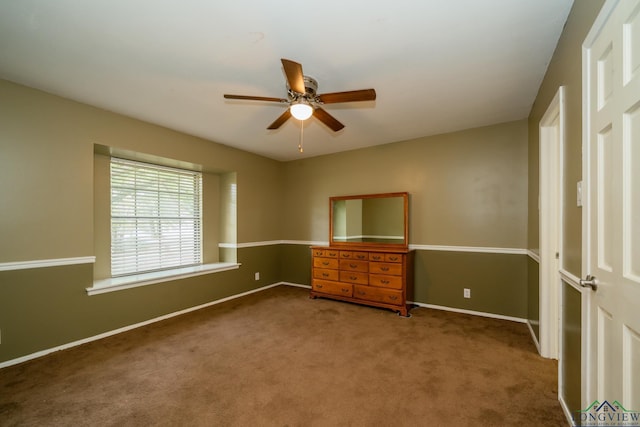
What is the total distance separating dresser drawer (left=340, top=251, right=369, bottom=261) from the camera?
3682 millimetres

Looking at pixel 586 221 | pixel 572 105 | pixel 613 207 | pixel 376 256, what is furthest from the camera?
pixel 376 256

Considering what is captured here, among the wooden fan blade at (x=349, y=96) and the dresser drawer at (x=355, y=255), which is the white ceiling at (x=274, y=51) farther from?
the dresser drawer at (x=355, y=255)

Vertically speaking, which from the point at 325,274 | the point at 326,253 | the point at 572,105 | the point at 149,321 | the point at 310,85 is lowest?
the point at 149,321

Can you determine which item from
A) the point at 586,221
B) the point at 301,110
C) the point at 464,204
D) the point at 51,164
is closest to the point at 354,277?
the point at 464,204

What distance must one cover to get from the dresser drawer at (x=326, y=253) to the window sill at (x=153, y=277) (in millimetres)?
1250

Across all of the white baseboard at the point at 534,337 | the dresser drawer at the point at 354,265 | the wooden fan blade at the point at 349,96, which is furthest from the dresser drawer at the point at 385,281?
the wooden fan blade at the point at 349,96

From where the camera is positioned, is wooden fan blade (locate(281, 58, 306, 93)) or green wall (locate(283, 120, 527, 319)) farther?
green wall (locate(283, 120, 527, 319))

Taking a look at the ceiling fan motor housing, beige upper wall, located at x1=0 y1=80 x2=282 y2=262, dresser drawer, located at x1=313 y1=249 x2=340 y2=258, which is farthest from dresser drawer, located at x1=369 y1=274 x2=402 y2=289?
beige upper wall, located at x1=0 y1=80 x2=282 y2=262

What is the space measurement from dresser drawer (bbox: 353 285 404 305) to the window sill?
1.91 metres

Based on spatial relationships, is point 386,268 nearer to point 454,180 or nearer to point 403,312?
point 403,312

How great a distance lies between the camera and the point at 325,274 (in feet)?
13.3

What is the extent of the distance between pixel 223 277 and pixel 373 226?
2.38 meters

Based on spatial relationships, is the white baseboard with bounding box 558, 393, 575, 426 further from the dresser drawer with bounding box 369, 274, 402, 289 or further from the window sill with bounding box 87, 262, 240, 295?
the window sill with bounding box 87, 262, 240, 295

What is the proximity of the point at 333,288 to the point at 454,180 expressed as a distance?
2.24 metres
